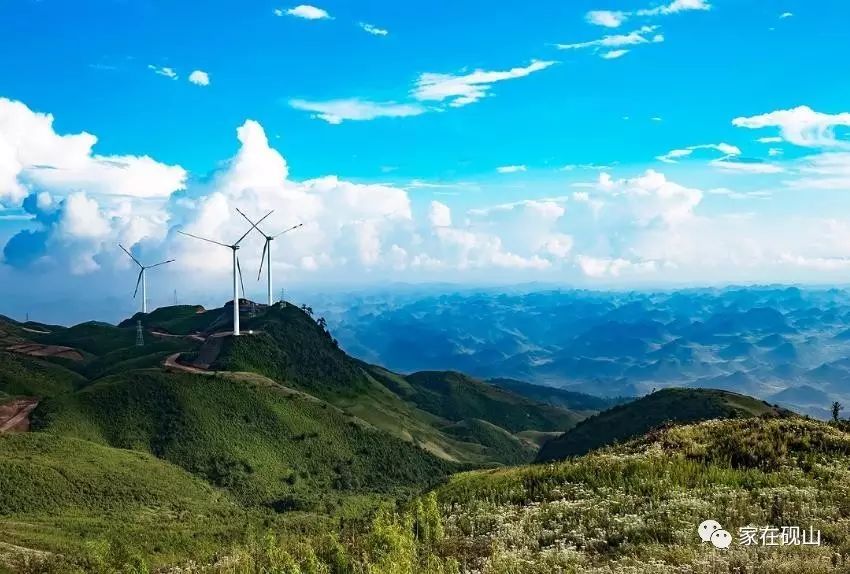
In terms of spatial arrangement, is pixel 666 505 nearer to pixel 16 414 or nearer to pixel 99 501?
pixel 99 501

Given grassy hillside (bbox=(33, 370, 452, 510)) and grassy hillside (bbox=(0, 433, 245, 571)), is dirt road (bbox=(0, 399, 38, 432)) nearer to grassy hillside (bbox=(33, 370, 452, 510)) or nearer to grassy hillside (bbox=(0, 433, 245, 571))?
grassy hillside (bbox=(33, 370, 452, 510))

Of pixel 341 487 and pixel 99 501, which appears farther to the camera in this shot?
pixel 341 487

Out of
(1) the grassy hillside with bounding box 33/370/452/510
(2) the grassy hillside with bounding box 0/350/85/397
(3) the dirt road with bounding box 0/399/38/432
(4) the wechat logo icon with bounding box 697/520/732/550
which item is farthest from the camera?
(2) the grassy hillside with bounding box 0/350/85/397

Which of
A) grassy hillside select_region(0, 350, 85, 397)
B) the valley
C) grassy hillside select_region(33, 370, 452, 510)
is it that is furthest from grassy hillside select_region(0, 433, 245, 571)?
grassy hillside select_region(0, 350, 85, 397)

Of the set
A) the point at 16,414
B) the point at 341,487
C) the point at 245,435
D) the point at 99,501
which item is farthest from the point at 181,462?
the point at 99,501

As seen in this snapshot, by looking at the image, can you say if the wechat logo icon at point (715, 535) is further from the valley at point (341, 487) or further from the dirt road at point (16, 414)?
the dirt road at point (16, 414)

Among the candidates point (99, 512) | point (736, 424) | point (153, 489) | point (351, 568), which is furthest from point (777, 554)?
point (153, 489)

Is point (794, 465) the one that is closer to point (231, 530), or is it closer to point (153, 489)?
point (231, 530)
